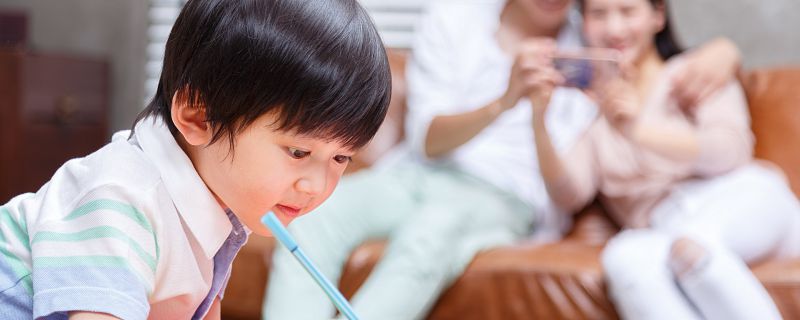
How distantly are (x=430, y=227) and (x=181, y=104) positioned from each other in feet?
3.26

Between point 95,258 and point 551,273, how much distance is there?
1.03 m

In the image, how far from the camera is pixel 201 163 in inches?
34.3

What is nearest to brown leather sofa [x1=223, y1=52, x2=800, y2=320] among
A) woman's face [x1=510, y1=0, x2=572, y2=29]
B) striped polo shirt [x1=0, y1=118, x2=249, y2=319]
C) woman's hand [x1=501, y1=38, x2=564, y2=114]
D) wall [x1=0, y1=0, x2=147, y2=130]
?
woman's hand [x1=501, y1=38, x2=564, y2=114]

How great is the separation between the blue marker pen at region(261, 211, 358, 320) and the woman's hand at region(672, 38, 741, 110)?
1267 mm

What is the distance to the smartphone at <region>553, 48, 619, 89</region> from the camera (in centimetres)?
183

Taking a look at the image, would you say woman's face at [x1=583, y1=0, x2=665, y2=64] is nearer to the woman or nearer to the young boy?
the woman

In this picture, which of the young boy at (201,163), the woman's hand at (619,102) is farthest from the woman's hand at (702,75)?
the young boy at (201,163)

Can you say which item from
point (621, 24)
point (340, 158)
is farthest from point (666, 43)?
point (340, 158)

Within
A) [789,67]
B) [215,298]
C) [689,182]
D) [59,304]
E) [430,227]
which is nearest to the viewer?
[59,304]

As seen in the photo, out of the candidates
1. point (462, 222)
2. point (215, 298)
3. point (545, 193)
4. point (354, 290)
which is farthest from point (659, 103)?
point (215, 298)

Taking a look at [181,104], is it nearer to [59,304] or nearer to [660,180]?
[59,304]

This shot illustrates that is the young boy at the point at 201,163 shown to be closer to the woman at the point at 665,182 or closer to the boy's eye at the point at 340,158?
the boy's eye at the point at 340,158

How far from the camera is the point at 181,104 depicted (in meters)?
0.83

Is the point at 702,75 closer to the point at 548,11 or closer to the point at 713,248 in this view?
the point at 548,11
